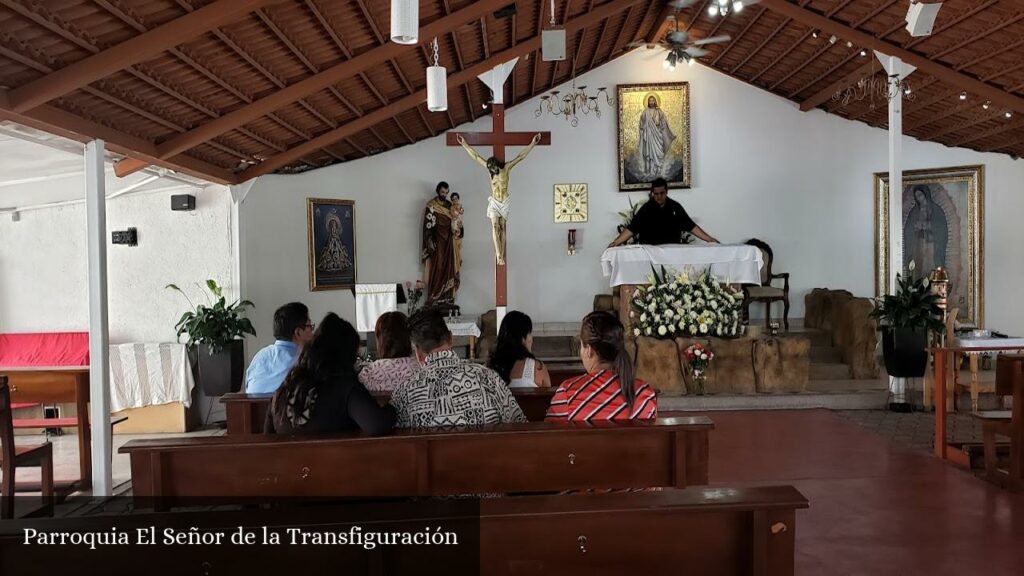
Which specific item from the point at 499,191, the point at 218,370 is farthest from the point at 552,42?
the point at 218,370

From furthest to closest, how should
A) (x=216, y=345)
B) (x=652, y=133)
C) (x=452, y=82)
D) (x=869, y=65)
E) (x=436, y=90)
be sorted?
(x=652, y=133)
(x=869, y=65)
(x=452, y=82)
(x=216, y=345)
(x=436, y=90)

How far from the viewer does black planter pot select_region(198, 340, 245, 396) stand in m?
7.70

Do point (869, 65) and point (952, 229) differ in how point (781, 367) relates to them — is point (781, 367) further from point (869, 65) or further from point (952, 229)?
point (952, 229)

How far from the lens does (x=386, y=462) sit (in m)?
3.11

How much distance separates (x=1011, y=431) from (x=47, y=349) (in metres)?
8.35

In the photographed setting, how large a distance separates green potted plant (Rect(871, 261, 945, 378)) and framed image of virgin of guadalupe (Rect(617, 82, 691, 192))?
15.0 feet

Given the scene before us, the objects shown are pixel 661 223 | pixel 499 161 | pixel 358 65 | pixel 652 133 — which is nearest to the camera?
pixel 358 65

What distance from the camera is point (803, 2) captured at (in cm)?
863

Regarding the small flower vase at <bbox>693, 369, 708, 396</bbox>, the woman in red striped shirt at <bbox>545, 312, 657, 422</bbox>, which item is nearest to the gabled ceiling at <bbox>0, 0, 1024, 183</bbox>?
the woman in red striped shirt at <bbox>545, 312, 657, 422</bbox>

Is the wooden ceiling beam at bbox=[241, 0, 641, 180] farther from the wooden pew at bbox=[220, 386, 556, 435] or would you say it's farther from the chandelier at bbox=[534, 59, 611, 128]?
the wooden pew at bbox=[220, 386, 556, 435]

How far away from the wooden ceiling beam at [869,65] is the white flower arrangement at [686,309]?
130 inches

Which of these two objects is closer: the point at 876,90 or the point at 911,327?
the point at 911,327

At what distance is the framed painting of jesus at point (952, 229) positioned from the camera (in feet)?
34.4

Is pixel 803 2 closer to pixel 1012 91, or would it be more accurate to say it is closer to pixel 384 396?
pixel 1012 91
